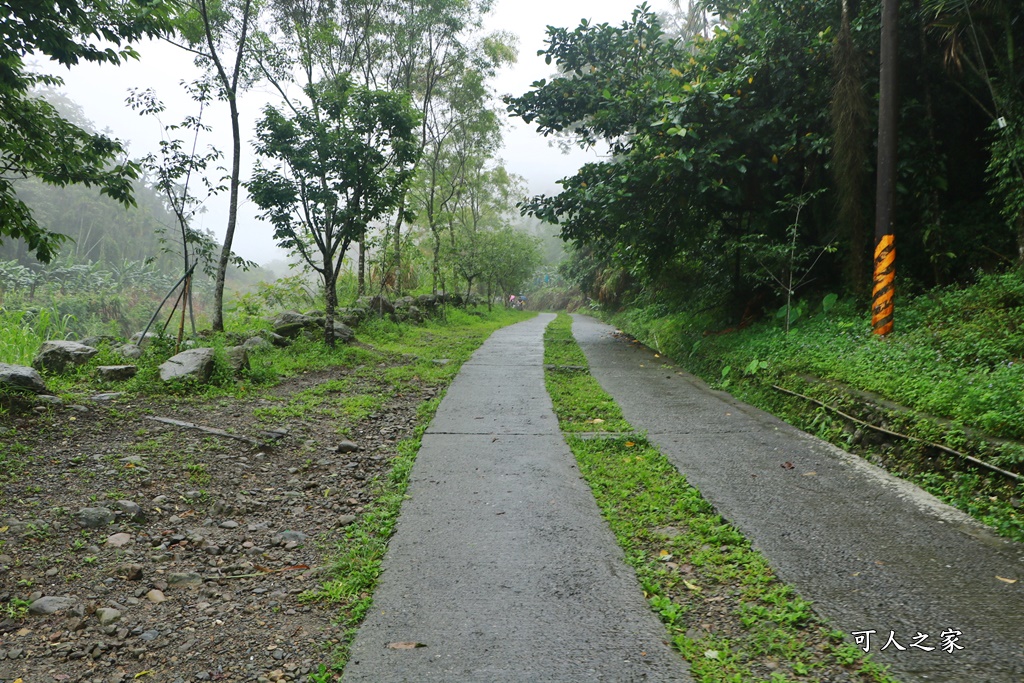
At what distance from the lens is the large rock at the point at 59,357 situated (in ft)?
21.2

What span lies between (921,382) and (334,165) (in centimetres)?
771

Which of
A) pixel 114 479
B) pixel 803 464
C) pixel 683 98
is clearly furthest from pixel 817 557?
pixel 683 98

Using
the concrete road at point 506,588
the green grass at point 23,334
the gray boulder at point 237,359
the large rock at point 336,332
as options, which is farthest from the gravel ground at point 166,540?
the large rock at point 336,332

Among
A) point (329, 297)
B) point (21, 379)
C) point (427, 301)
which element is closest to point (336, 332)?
point (329, 297)

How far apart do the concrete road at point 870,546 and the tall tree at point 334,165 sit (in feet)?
20.0

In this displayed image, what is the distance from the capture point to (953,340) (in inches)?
199

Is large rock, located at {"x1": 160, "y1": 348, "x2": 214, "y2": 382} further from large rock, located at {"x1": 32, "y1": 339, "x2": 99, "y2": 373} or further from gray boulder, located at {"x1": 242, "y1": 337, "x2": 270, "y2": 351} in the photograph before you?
gray boulder, located at {"x1": 242, "y1": 337, "x2": 270, "y2": 351}

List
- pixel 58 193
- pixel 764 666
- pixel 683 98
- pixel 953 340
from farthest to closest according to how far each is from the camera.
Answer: pixel 58 193 → pixel 683 98 → pixel 953 340 → pixel 764 666

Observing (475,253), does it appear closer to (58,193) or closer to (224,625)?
(224,625)

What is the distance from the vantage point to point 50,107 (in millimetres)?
4406

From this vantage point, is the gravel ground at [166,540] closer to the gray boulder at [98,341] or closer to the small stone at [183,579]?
the small stone at [183,579]

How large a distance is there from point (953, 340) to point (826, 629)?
388 centimetres

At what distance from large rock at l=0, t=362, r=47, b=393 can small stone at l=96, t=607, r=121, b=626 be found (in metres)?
3.51

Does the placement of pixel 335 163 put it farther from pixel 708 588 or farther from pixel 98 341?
pixel 708 588
